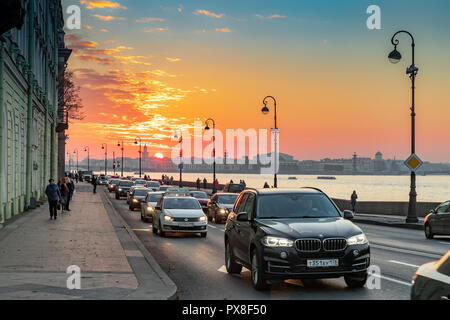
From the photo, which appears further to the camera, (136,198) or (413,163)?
(136,198)

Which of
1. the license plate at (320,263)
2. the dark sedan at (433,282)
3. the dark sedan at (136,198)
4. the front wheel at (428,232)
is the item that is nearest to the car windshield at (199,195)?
the dark sedan at (136,198)

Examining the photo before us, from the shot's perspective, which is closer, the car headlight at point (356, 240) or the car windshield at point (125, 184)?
the car headlight at point (356, 240)

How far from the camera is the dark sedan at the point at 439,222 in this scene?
21.8 metres

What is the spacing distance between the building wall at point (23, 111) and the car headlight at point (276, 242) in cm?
1388

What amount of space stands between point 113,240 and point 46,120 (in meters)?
27.5

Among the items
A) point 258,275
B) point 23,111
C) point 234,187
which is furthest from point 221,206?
point 258,275

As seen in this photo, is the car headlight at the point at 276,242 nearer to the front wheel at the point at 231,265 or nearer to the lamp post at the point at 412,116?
the front wheel at the point at 231,265

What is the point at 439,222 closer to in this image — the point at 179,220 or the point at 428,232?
the point at 428,232

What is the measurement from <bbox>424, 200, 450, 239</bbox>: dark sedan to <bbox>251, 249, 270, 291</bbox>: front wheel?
44.2 feet

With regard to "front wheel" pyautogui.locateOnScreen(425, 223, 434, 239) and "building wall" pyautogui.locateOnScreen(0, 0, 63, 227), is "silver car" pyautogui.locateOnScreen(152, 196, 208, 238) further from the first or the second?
"front wheel" pyautogui.locateOnScreen(425, 223, 434, 239)

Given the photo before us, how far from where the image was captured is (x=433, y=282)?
16.5 ft

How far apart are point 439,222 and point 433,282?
18316 mm

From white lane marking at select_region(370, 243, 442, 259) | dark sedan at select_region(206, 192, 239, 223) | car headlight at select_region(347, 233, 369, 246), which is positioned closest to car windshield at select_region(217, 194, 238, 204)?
dark sedan at select_region(206, 192, 239, 223)
